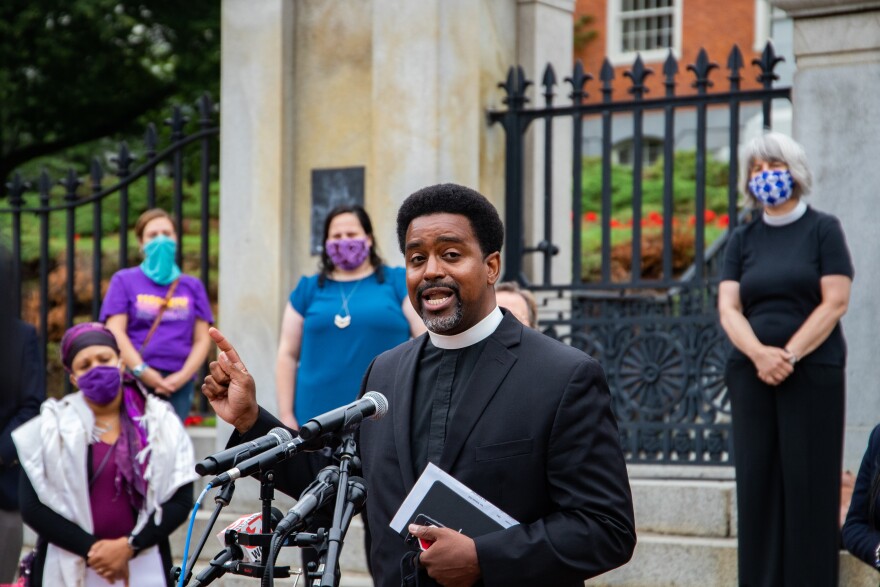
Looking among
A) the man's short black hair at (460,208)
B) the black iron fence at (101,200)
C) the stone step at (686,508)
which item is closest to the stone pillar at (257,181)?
the black iron fence at (101,200)

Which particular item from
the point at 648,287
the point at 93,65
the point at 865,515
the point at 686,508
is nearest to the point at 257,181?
the point at 648,287

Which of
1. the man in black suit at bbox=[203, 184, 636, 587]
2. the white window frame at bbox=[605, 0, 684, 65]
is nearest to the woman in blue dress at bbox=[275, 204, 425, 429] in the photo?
the man in black suit at bbox=[203, 184, 636, 587]

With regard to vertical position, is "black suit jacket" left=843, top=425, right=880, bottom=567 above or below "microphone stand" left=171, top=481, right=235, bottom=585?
below

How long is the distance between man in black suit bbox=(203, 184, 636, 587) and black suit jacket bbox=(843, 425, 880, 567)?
2217 millimetres

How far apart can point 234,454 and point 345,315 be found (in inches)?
152

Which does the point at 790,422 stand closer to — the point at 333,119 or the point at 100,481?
the point at 100,481

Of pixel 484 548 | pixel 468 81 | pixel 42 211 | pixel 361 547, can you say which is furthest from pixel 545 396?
pixel 42 211

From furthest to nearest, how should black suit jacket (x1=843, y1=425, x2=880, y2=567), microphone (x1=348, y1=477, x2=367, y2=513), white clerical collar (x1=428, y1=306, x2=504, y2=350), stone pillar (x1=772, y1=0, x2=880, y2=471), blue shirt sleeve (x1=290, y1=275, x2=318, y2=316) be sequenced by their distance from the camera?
stone pillar (x1=772, y1=0, x2=880, y2=471)
blue shirt sleeve (x1=290, y1=275, x2=318, y2=316)
black suit jacket (x1=843, y1=425, x2=880, y2=567)
white clerical collar (x1=428, y1=306, x2=504, y2=350)
microphone (x1=348, y1=477, x2=367, y2=513)

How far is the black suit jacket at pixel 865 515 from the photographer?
5.62 m

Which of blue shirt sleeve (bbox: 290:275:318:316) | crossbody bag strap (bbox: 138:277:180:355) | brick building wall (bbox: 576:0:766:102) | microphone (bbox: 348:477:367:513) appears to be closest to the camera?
microphone (bbox: 348:477:367:513)

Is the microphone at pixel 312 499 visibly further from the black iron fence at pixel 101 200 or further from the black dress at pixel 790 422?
the black iron fence at pixel 101 200

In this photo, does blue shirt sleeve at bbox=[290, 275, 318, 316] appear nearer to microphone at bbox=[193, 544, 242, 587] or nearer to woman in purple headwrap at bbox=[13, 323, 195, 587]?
woman in purple headwrap at bbox=[13, 323, 195, 587]

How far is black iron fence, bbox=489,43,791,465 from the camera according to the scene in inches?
329

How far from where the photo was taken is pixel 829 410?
667 cm
